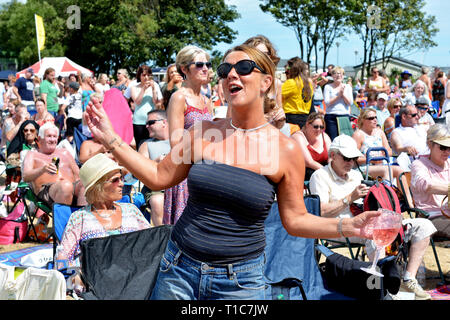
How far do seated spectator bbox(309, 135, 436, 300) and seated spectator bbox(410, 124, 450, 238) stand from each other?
0.53 metres

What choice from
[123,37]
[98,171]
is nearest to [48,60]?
[123,37]

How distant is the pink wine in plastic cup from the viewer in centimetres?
201

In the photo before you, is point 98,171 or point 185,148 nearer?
point 185,148

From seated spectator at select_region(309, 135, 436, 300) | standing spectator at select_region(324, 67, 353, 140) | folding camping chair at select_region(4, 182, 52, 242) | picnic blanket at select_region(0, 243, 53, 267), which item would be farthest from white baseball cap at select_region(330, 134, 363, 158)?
standing spectator at select_region(324, 67, 353, 140)

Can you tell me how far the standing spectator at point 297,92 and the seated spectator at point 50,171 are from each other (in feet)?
10.3

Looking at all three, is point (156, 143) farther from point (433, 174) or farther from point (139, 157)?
point (139, 157)

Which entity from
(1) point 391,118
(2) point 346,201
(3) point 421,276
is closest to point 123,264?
(2) point 346,201

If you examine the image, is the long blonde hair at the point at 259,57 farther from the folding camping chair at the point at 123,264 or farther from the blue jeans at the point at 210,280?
the folding camping chair at the point at 123,264

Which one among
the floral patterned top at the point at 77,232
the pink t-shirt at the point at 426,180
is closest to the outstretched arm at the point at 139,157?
the floral patterned top at the point at 77,232

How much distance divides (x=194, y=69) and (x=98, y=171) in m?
1.07

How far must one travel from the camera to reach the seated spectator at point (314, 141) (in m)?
6.19

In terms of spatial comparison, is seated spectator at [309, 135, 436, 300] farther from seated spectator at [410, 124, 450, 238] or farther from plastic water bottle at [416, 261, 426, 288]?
seated spectator at [410, 124, 450, 238]

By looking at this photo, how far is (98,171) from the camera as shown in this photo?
3.93 metres
